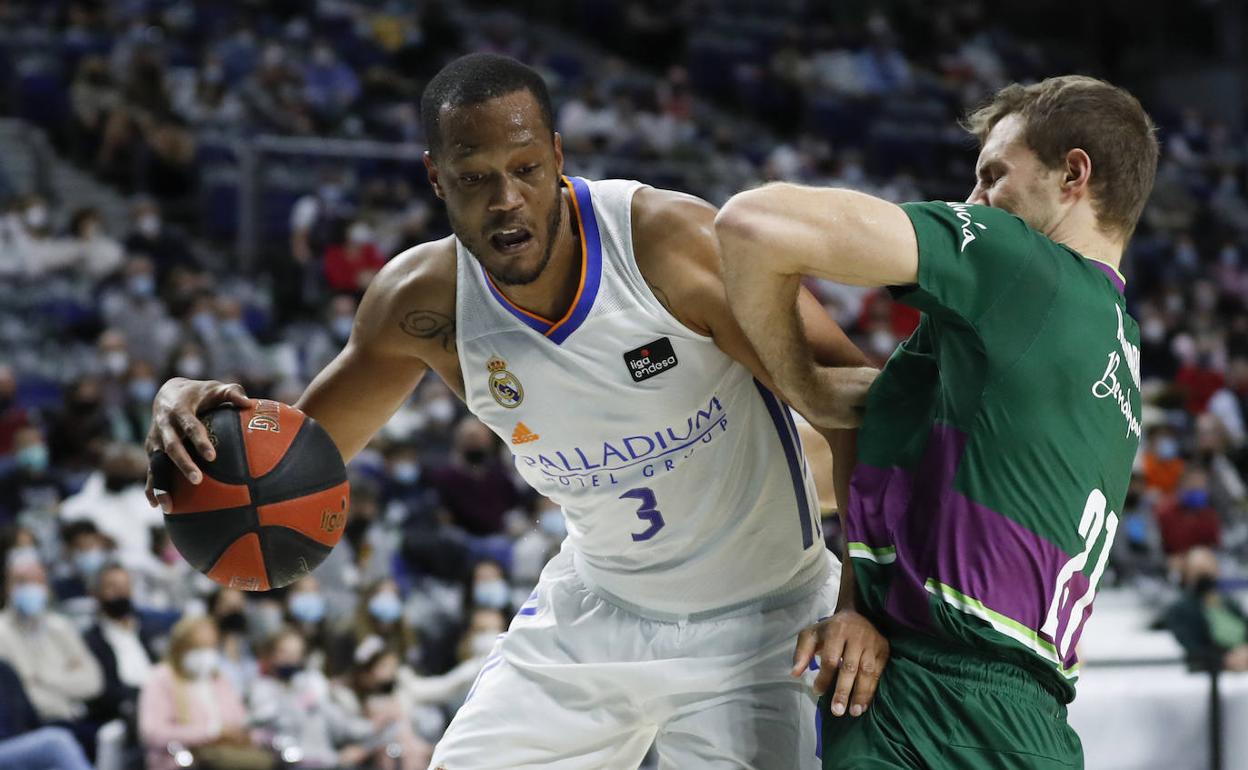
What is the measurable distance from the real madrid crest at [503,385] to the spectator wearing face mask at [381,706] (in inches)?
152

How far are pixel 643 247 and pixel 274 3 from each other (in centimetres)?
1225

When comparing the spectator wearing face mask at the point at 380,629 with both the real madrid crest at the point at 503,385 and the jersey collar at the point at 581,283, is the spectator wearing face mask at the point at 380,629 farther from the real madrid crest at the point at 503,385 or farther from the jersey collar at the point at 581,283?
the jersey collar at the point at 581,283

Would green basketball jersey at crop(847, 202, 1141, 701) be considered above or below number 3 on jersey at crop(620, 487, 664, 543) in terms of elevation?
above

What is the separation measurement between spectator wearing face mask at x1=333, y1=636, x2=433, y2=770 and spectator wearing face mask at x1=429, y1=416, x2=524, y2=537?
1.81m

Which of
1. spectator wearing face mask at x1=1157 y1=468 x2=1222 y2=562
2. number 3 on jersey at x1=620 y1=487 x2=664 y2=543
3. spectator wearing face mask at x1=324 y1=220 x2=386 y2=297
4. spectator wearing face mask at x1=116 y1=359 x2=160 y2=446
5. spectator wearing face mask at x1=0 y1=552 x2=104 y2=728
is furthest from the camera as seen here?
spectator wearing face mask at x1=324 y1=220 x2=386 y2=297

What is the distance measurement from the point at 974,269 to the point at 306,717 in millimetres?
5188

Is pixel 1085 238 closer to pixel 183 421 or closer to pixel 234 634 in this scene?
pixel 183 421

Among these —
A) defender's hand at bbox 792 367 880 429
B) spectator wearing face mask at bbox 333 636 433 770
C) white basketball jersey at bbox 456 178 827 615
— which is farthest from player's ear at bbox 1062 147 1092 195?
spectator wearing face mask at bbox 333 636 433 770

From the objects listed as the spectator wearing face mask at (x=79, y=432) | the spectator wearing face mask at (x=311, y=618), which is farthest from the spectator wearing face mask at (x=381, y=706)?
the spectator wearing face mask at (x=79, y=432)

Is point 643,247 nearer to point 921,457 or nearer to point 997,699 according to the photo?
point 921,457

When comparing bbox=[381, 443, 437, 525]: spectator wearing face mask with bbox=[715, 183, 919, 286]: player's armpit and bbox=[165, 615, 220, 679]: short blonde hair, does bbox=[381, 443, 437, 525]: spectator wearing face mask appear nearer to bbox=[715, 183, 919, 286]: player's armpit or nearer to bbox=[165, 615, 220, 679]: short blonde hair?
bbox=[165, 615, 220, 679]: short blonde hair

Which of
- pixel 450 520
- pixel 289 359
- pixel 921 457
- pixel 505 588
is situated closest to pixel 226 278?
pixel 289 359

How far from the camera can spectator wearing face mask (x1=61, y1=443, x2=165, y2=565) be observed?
7.96 m

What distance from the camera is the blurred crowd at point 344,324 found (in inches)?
269
